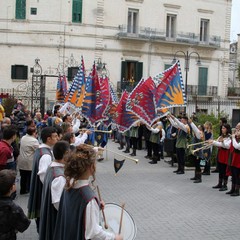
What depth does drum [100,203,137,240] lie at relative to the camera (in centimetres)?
435

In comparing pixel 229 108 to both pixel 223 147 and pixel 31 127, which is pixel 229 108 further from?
pixel 31 127

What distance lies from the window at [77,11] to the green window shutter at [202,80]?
11729mm

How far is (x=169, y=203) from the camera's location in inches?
374

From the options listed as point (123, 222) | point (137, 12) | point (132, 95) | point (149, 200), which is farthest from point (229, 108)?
point (123, 222)

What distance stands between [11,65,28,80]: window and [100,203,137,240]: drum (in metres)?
27.6

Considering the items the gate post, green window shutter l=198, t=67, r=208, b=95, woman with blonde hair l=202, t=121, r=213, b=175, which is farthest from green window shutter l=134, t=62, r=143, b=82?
woman with blonde hair l=202, t=121, r=213, b=175

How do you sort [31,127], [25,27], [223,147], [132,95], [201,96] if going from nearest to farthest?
[31,127]
[223,147]
[132,95]
[25,27]
[201,96]

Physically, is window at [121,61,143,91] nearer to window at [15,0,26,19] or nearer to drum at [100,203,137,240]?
window at [15,0,26,19]

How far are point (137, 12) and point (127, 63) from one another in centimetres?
419

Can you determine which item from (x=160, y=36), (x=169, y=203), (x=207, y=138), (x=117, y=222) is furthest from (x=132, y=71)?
(x=117, y=222)

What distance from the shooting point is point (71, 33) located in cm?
3128

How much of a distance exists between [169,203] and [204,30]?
29390mm

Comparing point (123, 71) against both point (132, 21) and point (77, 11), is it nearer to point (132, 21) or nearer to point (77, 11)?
point (132, 21)

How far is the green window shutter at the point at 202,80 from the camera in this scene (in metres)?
36.2
